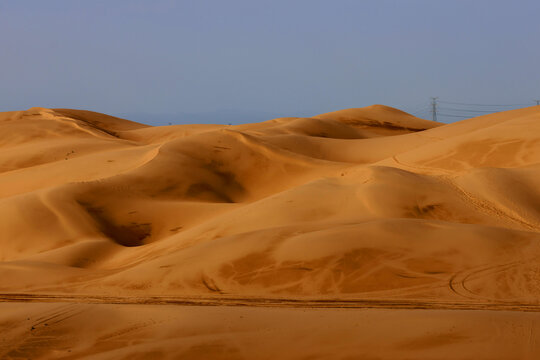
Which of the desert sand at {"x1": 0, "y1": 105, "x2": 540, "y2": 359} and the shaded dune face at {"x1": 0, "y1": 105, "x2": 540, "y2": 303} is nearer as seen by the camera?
the desert sand at {"x1": 0, "y1": 105, "x2": 540, "y2": 359}

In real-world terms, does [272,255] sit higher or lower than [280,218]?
lower

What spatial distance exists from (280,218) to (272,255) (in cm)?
344

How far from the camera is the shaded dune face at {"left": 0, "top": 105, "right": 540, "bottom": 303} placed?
8.73 meters

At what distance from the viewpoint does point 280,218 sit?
42.2ft

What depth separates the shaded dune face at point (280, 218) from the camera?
8.73 meters

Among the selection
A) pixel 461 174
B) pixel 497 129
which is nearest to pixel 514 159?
pixel 497 129

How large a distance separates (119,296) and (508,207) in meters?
8.23

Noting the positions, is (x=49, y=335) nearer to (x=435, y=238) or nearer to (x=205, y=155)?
(x=435, y=238)

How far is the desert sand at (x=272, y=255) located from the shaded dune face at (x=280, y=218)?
43 mm

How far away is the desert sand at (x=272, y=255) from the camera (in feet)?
17.7

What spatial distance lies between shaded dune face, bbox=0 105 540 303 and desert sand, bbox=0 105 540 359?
4cm

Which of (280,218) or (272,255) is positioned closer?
(272,255)

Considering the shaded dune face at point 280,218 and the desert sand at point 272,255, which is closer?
the desert sand at point 272,255

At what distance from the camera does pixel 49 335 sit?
5727mm
